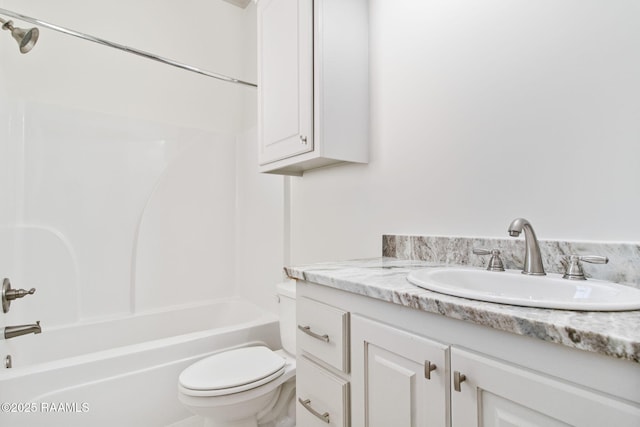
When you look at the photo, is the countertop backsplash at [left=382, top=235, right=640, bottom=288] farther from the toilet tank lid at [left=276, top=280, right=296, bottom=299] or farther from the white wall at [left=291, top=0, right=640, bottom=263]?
the toilet tank lid at [left=276, top=280, right=296, bottom=299]

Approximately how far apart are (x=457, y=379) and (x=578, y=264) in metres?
0.49

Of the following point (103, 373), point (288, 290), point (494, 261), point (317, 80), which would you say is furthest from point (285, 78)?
point (103, 373)

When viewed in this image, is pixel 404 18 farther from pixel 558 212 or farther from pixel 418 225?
pixel 558 212

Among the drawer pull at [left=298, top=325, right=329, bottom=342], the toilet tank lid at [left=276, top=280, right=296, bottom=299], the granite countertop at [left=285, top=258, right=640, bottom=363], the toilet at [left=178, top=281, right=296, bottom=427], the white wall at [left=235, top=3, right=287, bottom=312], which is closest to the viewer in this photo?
the granite countertop at [left=285, top=258, right=640, bottom=363]

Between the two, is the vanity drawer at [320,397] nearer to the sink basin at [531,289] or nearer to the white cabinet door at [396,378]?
the white cabinet door at [396,378]

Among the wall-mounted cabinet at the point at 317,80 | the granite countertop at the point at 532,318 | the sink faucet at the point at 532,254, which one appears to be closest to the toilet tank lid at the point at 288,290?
the wall-mounted cabinet at the point at 317,80

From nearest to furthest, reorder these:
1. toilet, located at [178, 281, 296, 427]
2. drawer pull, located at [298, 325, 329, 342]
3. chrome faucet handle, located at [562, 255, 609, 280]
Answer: chrome faucet handle, located at [562, 255, 609, 280] < drawer pull, located at [298, 325, 329, 342] < toilet, located at [178, 281, 296, 427]

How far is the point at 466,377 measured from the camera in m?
0.60

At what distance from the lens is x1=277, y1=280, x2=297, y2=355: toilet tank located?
1.62 meters

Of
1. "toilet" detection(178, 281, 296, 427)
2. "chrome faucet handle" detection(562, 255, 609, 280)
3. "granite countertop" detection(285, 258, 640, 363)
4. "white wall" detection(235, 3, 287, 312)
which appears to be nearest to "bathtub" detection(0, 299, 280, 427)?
"toilet" detection(178, 281, 296, 427)

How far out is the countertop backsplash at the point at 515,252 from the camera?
783 millimetres

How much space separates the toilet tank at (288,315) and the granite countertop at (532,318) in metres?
0.82

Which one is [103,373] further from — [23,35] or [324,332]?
[23,35]

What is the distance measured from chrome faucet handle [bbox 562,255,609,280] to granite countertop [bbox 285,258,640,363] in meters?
0.27
